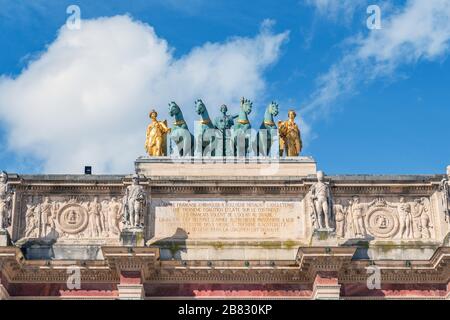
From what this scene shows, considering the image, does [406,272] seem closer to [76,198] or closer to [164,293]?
[164,293]

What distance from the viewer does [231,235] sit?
31.4 m

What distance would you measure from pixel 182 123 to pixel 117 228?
4.98 m

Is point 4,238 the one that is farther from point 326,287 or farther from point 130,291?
point 326,287

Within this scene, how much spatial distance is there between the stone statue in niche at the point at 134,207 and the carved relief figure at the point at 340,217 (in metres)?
6.77

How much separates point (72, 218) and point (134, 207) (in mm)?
2643

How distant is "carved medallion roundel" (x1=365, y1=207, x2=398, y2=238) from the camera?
104 feet

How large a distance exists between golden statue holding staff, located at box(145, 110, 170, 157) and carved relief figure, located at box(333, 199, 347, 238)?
6.74 m

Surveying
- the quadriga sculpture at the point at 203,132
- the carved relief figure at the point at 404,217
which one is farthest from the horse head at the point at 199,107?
the carved relief figure at the point at 404,217

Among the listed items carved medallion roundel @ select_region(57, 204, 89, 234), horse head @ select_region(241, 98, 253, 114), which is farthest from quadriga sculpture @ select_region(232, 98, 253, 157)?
carved medallion roundel @ select_region(57, 204, 89, 234)

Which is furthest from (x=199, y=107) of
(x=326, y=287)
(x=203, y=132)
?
(x=326, y=287)

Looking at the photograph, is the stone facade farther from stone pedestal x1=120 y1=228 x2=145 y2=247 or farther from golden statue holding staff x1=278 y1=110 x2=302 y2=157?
golden statue holding staff x1=278 y1=110 x2=302 y2=157

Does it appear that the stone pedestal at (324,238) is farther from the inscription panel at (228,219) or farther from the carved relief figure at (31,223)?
the carved relief figure at (31,223)

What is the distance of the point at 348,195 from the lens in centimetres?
3222

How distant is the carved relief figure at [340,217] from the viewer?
1248 inches
